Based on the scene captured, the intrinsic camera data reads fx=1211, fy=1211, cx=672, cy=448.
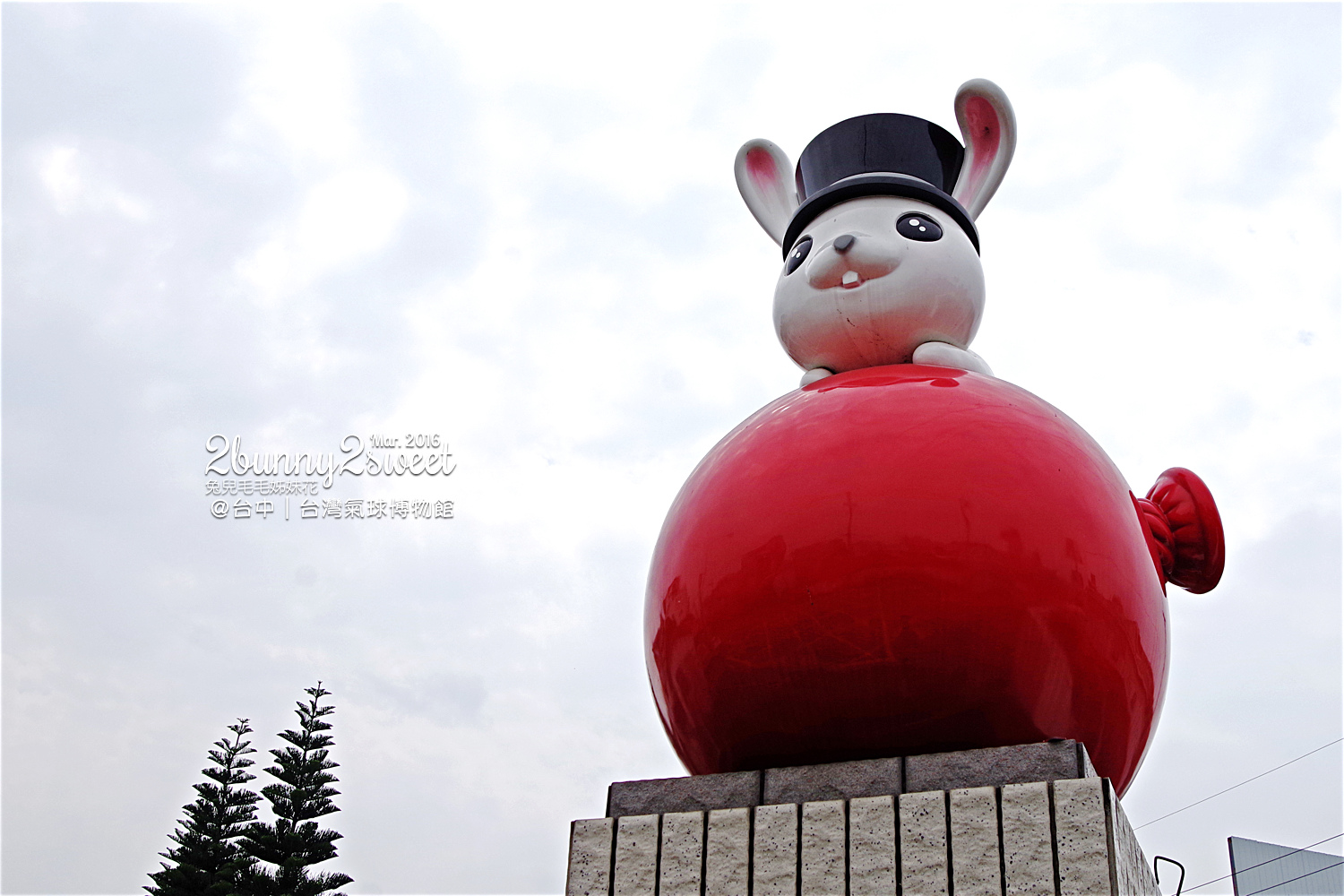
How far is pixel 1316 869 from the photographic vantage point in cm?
1920

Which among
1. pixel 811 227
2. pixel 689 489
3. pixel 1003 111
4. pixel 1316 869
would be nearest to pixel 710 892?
pixel 689 489

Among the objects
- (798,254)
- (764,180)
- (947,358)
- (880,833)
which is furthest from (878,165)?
(880,833)

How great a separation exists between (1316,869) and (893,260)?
697 inches

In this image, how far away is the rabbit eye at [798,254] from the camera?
20.9 ft

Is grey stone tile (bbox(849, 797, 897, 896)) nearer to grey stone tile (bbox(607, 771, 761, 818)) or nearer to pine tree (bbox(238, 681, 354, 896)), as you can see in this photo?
grey stone tile (bbox(607, 771, 761, 818))

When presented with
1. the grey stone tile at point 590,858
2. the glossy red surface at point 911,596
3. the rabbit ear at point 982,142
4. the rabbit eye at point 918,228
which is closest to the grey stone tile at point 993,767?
the glossy red surface at point 911,596

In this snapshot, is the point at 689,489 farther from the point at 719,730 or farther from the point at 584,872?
the point at 584,872

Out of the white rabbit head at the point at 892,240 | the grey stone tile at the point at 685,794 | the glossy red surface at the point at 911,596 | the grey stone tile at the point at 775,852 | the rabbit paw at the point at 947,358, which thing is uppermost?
the white rabbit head at the point at 892,240

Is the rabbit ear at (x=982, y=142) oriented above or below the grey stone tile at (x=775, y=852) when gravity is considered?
above

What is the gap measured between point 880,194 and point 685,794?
3.34 m

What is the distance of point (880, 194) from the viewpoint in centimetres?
638

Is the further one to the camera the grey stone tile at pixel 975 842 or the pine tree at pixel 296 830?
the pine tree at pixel 296 830

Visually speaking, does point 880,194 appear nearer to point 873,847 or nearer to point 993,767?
point 993,767

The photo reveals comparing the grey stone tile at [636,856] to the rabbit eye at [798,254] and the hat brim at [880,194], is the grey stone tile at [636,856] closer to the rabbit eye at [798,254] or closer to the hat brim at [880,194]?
the rabbit eye at [798,254]
